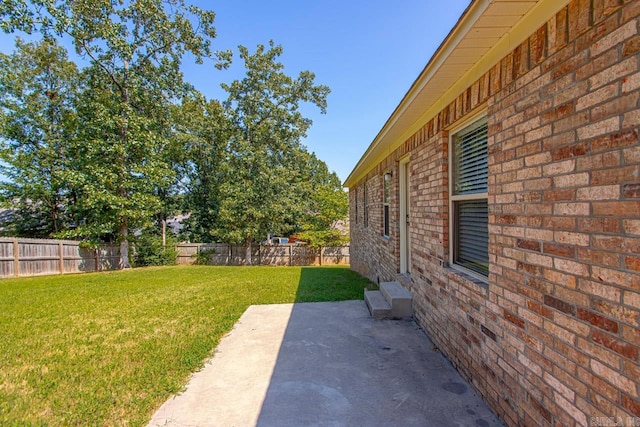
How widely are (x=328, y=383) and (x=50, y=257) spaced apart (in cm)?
1549

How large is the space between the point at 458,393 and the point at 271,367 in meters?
1.79

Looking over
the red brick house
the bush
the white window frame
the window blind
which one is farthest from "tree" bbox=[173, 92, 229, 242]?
the red brick house

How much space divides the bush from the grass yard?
8012 millimetres

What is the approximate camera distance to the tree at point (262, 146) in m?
17.4

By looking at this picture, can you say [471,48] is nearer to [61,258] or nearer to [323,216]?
[61,258]

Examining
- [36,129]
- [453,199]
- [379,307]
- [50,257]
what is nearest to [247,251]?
[50,257]

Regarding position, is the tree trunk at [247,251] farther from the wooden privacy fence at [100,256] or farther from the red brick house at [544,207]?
the red brick house at [544,207]

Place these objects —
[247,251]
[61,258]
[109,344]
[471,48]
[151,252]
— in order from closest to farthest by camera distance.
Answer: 1. [471,48]
2. [109,344]
3. [61,258]
4. [151,252]
5. [247,251]

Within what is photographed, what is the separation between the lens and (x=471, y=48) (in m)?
2.43

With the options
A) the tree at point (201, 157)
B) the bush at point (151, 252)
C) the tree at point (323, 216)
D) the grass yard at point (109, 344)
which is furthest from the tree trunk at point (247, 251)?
the grass yard at point (109, 344)

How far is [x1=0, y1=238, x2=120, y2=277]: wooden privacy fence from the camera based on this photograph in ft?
40.1

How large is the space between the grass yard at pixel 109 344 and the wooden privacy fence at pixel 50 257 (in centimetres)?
594

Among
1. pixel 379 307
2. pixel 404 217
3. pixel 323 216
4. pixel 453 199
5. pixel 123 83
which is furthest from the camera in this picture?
pixel 323 216

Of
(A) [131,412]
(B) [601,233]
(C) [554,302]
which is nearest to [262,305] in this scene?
(A) [131,412]
